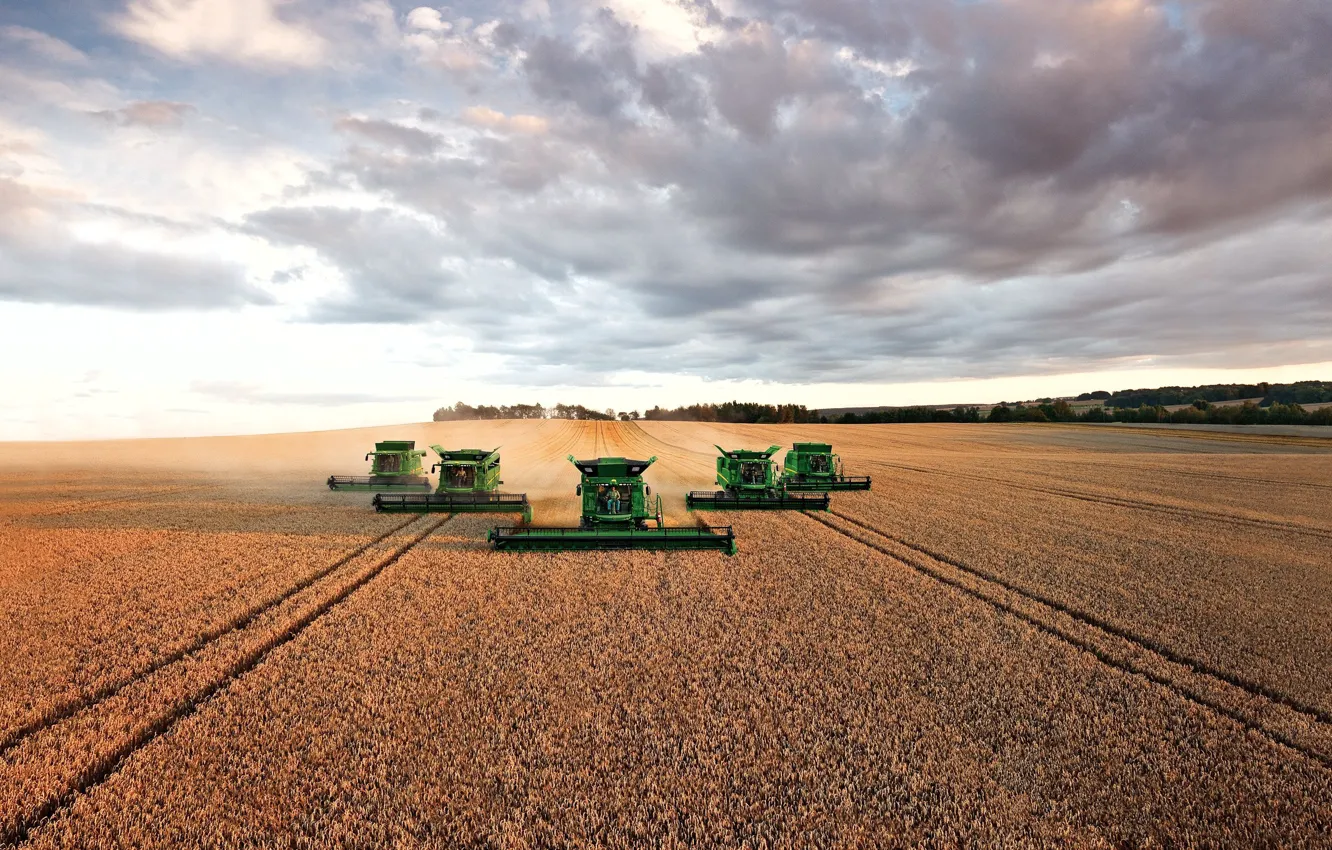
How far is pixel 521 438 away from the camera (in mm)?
68938

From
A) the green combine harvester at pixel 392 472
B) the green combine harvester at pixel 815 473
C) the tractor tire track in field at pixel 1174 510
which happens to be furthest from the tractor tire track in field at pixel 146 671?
the tractor tire track in field at pixel 1174 510

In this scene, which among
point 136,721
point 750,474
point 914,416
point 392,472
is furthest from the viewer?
point 914,416

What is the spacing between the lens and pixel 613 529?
1770 cm

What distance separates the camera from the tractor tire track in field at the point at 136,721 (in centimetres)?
608

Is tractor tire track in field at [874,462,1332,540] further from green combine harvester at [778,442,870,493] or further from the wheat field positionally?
green combine harvester at [778,442,870,493]

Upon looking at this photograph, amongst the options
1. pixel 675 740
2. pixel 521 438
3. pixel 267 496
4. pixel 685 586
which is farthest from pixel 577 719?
pixel 521 438

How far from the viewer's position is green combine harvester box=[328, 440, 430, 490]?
2809 centimetres

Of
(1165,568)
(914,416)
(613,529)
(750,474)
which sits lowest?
(1165,568)

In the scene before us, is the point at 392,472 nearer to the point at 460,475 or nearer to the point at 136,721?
the point at 460,475

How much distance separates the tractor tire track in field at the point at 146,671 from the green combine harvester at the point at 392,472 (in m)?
14.0

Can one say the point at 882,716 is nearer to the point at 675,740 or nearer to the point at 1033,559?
the point at 675,740

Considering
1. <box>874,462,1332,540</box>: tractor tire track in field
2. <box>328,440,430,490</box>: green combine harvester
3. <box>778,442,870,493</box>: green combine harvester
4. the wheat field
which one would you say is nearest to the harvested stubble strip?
the wheat field

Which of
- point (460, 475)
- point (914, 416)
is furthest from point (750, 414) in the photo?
point (460, 475)

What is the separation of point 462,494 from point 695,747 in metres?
18.0
